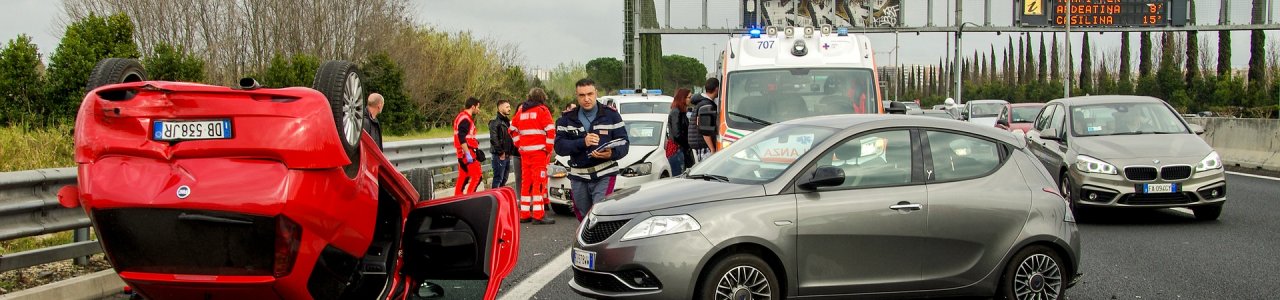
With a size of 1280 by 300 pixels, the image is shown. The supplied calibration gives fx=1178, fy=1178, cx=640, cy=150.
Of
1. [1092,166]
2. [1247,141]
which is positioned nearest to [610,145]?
[1092,166]

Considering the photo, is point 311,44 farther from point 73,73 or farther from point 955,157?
point 955,157

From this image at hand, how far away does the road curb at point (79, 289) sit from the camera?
21.7 ft

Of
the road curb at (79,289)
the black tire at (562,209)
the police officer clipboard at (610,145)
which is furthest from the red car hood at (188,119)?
the black tire at (562,209)

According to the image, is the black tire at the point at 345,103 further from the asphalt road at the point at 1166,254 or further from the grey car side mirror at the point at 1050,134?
the grey car side mirror at the point at 1050,134

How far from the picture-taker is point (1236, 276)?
8.55 meters

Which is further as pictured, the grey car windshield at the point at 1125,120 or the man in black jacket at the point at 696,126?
the man in black jacket at the point at 696,126

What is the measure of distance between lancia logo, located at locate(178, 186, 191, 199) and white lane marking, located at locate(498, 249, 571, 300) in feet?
10.8

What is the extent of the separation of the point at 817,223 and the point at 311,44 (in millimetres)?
32279

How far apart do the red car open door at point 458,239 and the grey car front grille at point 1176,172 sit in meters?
8.19

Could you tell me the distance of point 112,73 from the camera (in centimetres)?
518

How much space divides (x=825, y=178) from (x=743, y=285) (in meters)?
0.74

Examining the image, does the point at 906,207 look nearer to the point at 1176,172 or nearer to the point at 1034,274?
the point at 1034,274

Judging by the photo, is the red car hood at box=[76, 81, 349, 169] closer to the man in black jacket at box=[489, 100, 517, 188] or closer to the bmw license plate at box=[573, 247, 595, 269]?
the bmw license plate at box=[573, 247, 595, 269]

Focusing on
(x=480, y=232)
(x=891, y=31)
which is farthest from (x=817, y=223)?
(x=891, y=31)
